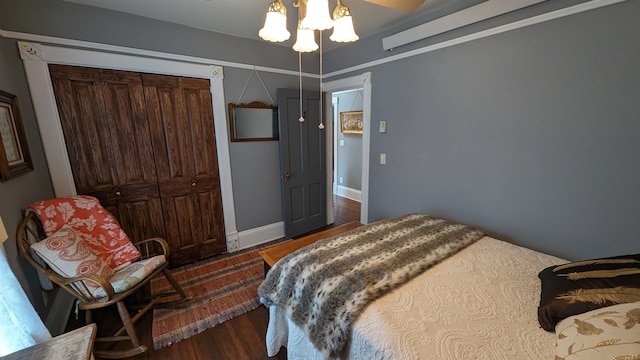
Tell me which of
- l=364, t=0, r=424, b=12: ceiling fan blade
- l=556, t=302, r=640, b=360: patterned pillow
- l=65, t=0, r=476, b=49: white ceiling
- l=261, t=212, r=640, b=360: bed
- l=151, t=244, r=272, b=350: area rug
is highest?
l=65, t=0, r=476, b=49: white ceiling

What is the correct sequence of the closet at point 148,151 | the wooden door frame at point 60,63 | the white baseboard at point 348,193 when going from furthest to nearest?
the white baseboard at point 348,193
the closet at point 148,151
the wooden door frame at point 60,63

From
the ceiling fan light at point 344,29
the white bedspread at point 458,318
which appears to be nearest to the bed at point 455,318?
the white bedspread at point 458,318

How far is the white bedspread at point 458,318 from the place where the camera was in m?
0.87

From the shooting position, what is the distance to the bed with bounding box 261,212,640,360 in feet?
2.87

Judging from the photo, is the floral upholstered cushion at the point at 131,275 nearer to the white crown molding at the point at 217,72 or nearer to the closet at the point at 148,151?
the closet at the point at 148,151

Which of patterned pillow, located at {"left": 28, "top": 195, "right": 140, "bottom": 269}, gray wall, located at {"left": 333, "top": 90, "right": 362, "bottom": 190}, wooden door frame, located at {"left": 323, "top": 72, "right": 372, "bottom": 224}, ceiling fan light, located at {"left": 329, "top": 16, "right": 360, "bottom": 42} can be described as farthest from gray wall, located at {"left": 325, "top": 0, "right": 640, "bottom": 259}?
patterned pillow, located at {"left": 28, "top": 195, "right": 140, "bottom": 269}

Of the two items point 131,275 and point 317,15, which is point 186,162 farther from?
point 317,15

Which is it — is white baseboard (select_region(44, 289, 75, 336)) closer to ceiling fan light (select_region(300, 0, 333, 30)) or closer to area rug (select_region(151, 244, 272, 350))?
area rug (select_region(151, 244, 272, 350))

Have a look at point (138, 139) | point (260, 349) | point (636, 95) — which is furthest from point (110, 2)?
point (636, 95)

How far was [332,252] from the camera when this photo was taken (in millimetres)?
1451

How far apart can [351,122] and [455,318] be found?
13.3 feet

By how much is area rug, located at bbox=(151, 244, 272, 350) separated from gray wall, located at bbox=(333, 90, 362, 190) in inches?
106

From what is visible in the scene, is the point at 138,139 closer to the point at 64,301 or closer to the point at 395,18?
the point at 64,301

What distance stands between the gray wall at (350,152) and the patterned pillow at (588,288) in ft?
12.2
